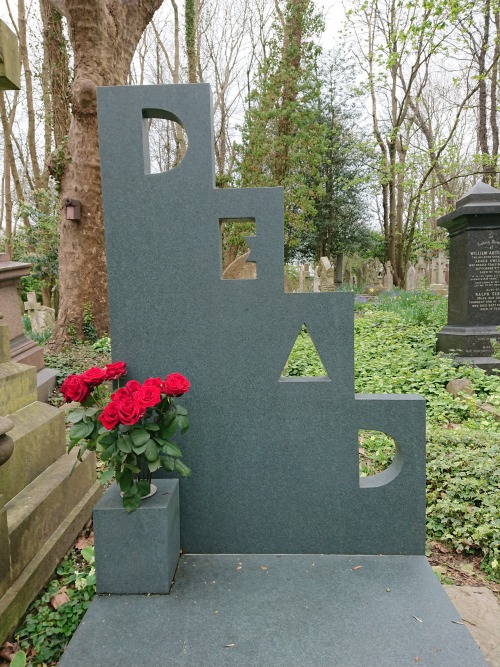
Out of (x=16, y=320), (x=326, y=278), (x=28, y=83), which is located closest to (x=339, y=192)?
(x=326, y=278)

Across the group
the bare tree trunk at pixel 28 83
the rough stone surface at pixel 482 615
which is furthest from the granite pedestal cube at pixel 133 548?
the bare tree trunk at pixel 28 83

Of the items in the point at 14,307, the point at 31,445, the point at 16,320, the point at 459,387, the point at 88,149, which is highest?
the point at 88,149

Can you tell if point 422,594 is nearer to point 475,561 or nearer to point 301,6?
point 475,561

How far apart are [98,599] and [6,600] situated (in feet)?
1.41

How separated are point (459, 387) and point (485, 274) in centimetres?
211

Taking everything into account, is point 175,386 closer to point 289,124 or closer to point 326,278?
point 289,124

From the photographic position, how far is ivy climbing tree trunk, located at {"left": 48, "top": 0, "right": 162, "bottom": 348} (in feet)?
21.5

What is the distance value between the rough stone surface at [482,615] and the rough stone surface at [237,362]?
11.5 inches

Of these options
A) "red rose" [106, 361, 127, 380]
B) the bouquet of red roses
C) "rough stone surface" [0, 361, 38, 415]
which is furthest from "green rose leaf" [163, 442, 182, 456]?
Result: "rough stone surface" [0, 361, 38, 415]

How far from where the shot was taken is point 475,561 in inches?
98.7

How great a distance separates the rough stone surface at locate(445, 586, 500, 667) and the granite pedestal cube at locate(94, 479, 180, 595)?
1279mm

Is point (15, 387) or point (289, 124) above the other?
point (289, 124)

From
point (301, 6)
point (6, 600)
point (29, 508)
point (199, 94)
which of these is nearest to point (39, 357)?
point (29, 508)

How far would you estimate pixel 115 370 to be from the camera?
1871mm
